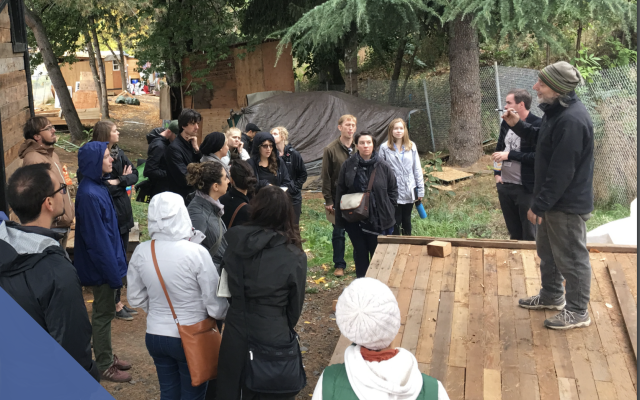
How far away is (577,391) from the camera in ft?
11.1

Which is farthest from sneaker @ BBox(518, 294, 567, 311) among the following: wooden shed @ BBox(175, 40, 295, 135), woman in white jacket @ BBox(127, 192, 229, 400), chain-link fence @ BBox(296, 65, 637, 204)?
wooden shed @ BBox(175, 40, 295, 135)

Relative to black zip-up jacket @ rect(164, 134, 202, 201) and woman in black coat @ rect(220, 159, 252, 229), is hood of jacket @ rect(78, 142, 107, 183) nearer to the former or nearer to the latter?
woman in black coat @ rect(220, 159, 252, 229)

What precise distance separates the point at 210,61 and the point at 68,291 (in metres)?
14.3

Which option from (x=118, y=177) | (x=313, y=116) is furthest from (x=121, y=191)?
(x=313, y=116)

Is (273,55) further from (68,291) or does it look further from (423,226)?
(68,291)

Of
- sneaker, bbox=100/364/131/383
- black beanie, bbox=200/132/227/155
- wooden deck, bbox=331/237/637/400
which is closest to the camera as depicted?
wooden deck, bbox=331/237/637/400

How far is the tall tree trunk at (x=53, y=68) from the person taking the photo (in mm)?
16719

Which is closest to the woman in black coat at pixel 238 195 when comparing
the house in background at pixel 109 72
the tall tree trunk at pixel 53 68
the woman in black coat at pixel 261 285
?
the woman in black coat at pixel 261 285

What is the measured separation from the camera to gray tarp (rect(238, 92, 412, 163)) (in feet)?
41.5

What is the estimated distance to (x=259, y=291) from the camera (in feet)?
10.2

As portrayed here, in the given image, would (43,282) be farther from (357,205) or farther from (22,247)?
(357,205)

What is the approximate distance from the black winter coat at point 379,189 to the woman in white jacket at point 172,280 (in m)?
2.65

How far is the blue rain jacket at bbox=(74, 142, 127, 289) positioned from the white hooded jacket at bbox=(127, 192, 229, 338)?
1002 millimetres

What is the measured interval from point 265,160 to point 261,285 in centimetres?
319
